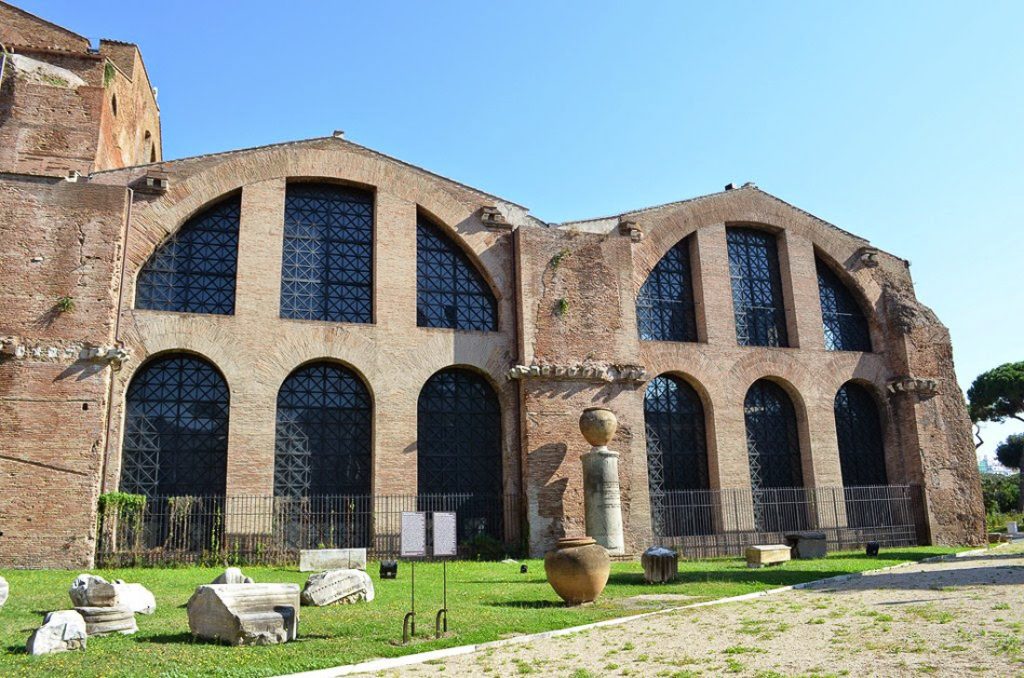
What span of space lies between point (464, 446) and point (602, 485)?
3.17m

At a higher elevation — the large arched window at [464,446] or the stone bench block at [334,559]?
the large arched window at [464,446]

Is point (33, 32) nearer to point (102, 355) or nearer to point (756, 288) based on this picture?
point (102, 355)

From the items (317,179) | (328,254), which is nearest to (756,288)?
(328,254)

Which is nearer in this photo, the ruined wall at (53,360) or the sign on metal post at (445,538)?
the sign on metal post at (445,538)

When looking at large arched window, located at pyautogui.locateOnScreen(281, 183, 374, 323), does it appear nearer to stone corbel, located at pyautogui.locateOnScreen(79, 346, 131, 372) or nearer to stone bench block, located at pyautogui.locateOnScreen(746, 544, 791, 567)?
stone corbel, located at pyautogui.locateOnScreen(79, 346, 131, 372)

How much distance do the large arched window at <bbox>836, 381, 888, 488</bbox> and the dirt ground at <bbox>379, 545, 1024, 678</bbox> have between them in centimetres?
1116

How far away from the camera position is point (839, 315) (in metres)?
21.8

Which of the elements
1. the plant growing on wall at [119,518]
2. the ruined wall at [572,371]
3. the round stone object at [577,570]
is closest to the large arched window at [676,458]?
the ruined wall at [572,371]

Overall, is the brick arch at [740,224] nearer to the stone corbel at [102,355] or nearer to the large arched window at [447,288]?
the large arched window at [447,288]

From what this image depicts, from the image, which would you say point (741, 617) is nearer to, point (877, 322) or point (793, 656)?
point (793, 656)

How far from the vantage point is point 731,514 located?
1822cm

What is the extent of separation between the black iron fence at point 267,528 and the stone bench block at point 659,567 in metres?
4.76

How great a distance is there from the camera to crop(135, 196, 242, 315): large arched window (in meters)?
15.8

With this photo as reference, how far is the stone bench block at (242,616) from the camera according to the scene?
6.88 m
